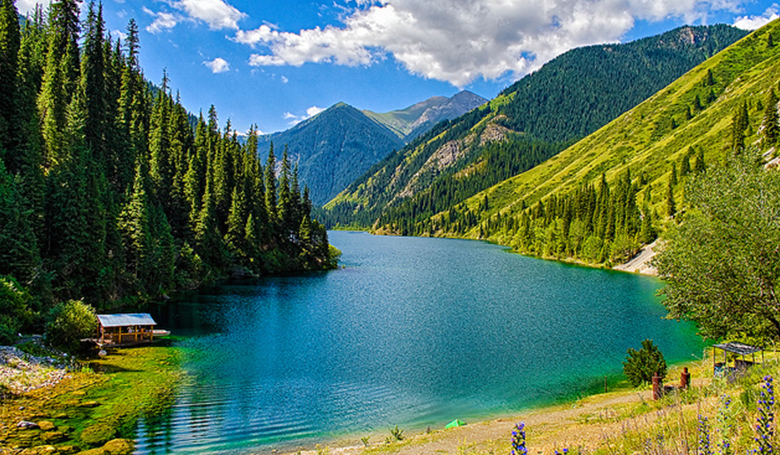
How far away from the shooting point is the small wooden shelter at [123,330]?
4012 cm

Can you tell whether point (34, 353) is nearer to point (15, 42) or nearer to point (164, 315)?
point (164, 315)

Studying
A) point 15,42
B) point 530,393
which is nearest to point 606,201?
point 530,393

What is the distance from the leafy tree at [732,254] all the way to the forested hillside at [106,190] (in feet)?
156

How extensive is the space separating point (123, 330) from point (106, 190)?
91.8ft

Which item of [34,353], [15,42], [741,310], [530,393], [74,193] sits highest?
[15,42]

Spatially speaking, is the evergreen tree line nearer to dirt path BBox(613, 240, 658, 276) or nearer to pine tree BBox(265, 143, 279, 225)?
dirt path BBox(613, 240, 658, 276)

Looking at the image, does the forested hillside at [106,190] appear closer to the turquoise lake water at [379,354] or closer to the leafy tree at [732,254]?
the turquoise lake water at [379,354]

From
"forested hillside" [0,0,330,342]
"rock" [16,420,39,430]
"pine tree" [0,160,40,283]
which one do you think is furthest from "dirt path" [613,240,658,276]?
"pine tree" [0,160,40,283]

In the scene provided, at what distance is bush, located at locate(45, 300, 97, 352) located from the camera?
3566 centimetres

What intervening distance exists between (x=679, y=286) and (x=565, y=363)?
13604 millimetres

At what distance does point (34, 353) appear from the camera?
102 ft

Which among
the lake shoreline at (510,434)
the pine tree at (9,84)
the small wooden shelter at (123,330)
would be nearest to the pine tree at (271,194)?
the pine tree at (9,84)

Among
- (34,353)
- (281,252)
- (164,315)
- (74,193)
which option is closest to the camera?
(34,353)

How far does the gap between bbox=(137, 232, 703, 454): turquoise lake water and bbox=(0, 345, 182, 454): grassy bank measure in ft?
4.45
